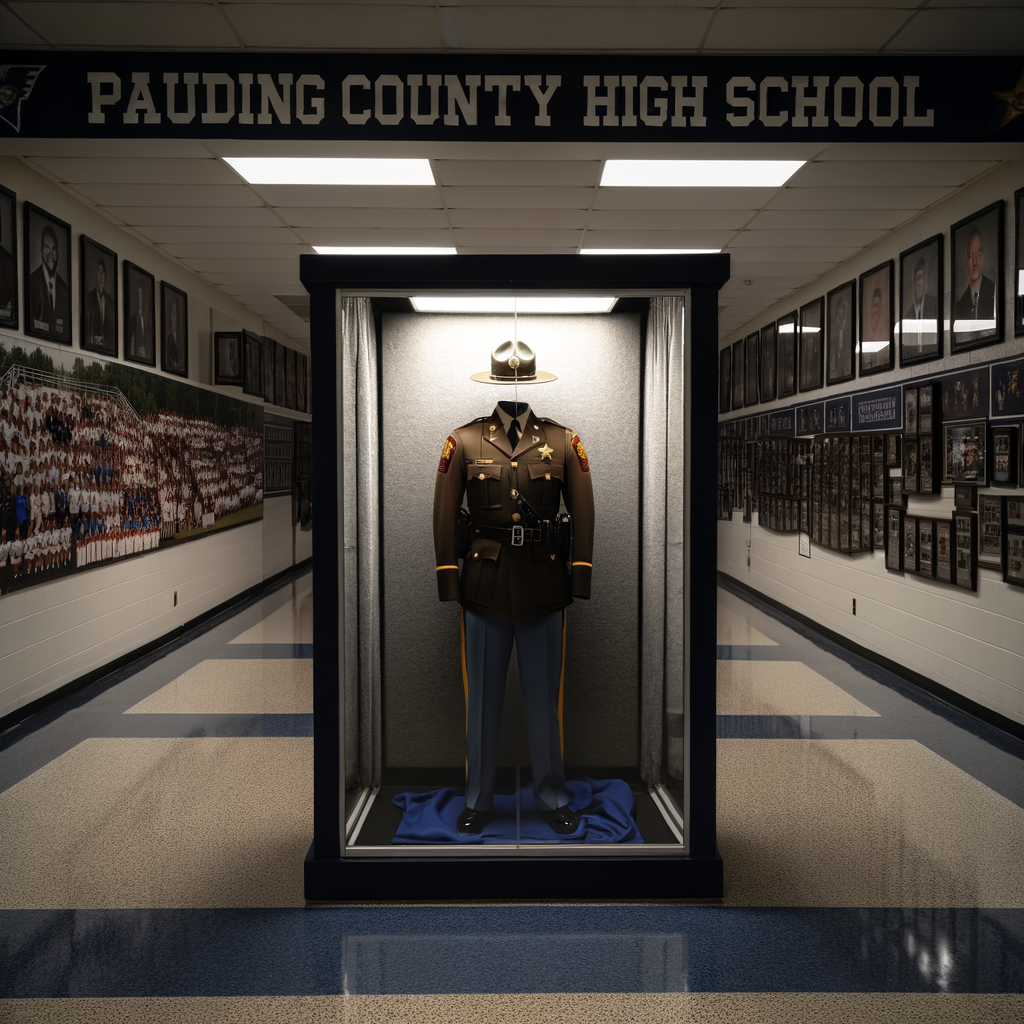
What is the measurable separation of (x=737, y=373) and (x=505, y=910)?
322 inches

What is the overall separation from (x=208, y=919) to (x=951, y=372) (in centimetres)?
457

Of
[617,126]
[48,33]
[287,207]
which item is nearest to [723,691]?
[617,126]

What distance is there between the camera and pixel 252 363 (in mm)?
8352

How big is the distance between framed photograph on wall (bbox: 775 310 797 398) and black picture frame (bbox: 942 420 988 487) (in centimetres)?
278

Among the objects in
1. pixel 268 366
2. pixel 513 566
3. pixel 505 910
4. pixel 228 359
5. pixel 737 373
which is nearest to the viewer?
pixel 505 910

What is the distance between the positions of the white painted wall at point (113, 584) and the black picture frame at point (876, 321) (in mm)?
5163

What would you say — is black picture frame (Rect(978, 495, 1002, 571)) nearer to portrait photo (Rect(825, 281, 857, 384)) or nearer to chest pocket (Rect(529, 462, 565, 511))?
portrait photo (Rect(825, 281, 857, 384))

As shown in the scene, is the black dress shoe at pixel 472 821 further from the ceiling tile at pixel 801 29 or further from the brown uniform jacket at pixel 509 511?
the ceiling tile at pixel 801 29

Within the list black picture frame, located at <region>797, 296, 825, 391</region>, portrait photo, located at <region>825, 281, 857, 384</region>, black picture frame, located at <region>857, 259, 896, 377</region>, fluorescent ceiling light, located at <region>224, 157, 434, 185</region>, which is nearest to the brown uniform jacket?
fluorescent ceiling light, located at <region>224, 157, 434, 185</region>

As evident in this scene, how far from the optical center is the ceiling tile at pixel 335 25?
3.06 metres

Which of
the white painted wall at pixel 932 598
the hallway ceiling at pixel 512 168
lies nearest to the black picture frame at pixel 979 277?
the white painted wall at pixel 932 598

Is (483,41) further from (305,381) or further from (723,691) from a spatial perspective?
(305,381)

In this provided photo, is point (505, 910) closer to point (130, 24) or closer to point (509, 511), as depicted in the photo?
point (509, 511)

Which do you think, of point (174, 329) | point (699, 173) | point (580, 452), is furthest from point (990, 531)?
point (174, 329)
